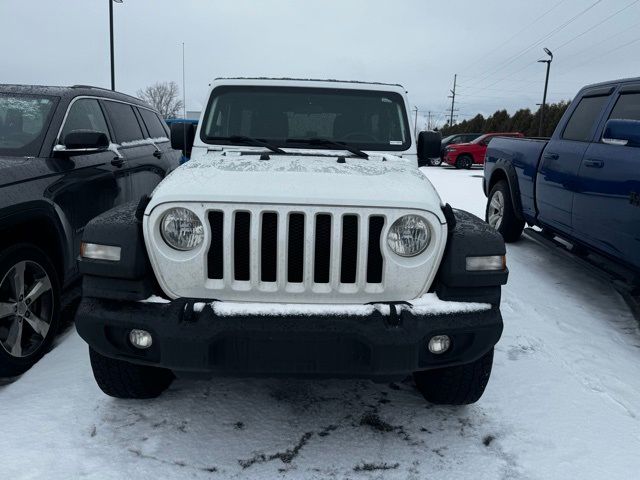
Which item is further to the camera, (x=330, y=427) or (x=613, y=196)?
(x=613, y=196)

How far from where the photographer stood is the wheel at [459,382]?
110 inches

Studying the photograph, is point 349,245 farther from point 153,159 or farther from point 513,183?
point 513,183

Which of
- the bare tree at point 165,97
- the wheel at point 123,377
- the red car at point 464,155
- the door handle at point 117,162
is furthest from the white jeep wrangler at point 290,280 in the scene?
the bare tree at point 165,97

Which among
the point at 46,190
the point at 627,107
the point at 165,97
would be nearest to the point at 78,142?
the point at 46,190

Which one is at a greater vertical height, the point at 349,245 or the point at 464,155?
the point at 464,155

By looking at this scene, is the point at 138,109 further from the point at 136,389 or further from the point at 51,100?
the point at 136,389

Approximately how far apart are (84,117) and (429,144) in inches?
112

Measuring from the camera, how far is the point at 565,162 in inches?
201

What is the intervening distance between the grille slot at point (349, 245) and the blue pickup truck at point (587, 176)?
101 inches

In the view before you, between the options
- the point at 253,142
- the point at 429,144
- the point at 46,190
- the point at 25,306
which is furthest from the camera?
the point at 429,144

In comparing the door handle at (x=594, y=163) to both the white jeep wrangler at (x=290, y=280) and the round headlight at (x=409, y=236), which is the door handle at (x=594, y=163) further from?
the round headlight at (x=409, y=236)

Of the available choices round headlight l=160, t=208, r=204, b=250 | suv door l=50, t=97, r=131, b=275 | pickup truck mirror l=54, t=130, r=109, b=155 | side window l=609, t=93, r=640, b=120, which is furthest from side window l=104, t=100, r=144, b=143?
side window l=609, t=93, r=640, b=120

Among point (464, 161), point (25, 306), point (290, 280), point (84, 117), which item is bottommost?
point (25, 306)

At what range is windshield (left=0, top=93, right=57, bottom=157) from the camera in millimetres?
3771
